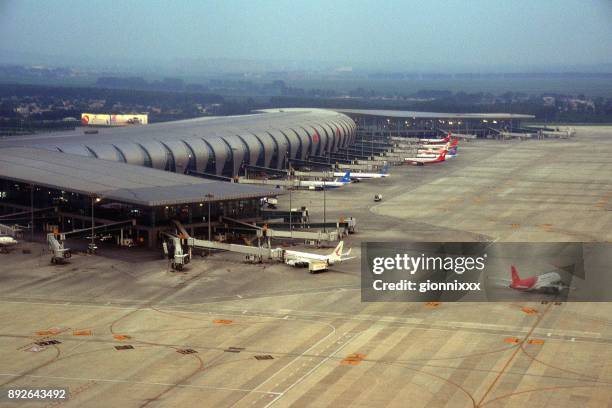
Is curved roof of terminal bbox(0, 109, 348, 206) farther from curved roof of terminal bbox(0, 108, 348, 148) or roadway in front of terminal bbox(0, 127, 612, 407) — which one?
roadway in front of terminal bbox(0, 127, 612, 407)

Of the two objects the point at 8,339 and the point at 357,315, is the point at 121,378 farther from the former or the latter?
the point at 357,315

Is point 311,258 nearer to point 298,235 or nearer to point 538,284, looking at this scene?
point 298,235

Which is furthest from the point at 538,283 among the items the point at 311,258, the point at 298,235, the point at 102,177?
the point at 102,177

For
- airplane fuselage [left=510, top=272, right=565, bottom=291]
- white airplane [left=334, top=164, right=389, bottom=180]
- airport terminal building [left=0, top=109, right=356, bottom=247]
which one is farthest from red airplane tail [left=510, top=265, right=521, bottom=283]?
white airplane [left=334, top=164, right=389, bottom=180]

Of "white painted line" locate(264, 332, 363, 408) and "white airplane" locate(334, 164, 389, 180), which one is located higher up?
"white airplane" locate(334, 164, 389, 180)

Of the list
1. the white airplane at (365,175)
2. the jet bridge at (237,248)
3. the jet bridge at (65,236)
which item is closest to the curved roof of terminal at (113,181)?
the jet bridge at (65,236)
